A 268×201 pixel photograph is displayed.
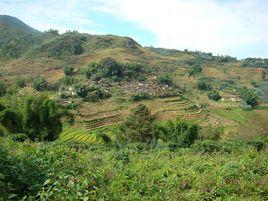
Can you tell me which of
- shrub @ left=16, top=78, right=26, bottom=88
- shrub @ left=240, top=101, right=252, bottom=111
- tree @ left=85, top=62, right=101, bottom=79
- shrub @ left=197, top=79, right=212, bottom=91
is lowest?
shrub @ left=16, top=78, right=26, bottom=88

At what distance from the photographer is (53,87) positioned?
81688 millimetres

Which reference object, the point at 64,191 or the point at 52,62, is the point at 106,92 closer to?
the point at 52,62

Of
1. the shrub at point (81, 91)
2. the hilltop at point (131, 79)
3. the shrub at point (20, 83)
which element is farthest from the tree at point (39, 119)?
the shrub at point (20, 83)

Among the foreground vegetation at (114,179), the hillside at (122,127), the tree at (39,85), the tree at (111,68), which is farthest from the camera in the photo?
the tree at (111,68)

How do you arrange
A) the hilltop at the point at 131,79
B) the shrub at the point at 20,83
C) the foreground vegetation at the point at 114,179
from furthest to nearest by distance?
the shrub at the point at 20,83 → the hilltop at the point at 131,79 → the foreground vegetation at the point at 114,179

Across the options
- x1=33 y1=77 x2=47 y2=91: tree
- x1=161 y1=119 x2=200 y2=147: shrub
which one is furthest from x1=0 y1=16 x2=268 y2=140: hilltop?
x1=161 y1=119 x2=200 y2=147: shrub

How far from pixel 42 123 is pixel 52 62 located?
82289 mm

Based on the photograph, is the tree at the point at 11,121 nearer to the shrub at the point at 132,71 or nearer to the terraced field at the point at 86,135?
the terraced field at the point at 86,135

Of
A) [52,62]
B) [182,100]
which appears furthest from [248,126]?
[52,62]

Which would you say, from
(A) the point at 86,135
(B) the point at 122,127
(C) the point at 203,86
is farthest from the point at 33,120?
(C) the point at 203,86

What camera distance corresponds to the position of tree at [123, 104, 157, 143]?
40.7 meters

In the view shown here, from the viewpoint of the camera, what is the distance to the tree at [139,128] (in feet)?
134

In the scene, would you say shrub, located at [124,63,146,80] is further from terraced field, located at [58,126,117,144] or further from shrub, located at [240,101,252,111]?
terraced field, located at [58,126,117,144]

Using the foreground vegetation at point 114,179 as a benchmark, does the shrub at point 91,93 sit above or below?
below
